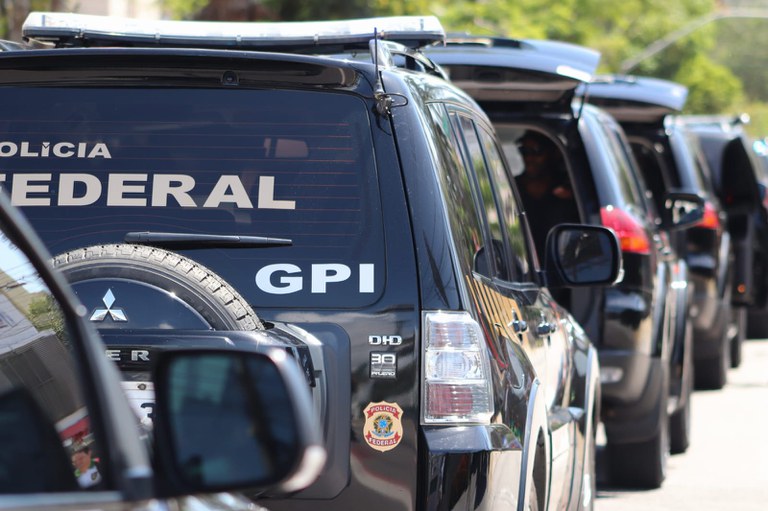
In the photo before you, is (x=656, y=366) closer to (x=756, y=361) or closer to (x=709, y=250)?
(x=709, y=250)

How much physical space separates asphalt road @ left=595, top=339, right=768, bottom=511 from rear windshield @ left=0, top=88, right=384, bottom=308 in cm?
407

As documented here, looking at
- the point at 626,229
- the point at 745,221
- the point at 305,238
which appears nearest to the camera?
the point at 305,238

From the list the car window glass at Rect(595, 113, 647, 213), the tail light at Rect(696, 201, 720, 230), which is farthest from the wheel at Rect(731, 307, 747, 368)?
the car window glass at Rect(595, 113, 647, 213)

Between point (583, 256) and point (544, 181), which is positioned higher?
point (544, 181)

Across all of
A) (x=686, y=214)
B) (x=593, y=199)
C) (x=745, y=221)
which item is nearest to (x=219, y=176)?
(x=593, y=199)

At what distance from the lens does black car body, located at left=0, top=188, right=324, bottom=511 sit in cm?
212

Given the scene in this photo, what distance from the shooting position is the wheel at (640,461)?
25.7 ft

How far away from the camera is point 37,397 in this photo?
2707 mm

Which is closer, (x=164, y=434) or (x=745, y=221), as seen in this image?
(x=164, y=434)

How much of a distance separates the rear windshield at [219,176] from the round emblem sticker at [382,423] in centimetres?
26

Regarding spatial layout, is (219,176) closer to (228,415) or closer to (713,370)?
(228,415)

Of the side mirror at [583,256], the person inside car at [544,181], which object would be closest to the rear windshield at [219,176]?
the side mirror at [583,256]

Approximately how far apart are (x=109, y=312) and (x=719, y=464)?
6073 millimetres

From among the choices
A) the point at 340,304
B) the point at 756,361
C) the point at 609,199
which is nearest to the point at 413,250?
the point at 340,304
